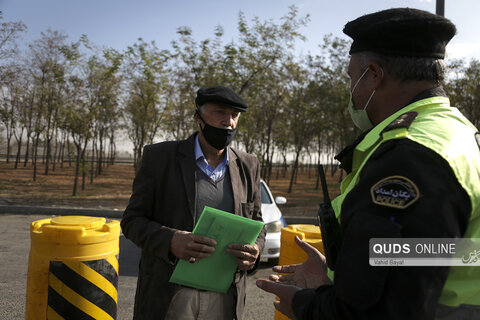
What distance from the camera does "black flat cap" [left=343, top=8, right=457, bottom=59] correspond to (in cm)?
130

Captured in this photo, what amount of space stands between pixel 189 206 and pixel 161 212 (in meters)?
0.21

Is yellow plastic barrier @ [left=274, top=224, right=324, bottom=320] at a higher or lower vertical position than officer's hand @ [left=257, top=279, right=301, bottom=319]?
lower

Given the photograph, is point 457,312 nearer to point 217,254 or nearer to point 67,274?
point 217,254

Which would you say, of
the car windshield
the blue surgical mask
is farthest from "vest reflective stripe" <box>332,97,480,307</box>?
the car windshield

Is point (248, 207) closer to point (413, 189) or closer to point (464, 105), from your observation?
point (413, 189)

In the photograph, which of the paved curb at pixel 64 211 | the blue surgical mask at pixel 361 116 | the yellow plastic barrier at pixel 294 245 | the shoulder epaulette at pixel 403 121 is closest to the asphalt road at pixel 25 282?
the yellow plastic barrier at pixel 294 245

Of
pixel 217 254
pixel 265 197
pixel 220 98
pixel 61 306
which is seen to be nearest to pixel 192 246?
pixel 217 254

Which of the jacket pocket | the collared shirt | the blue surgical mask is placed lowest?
the jacket pocket

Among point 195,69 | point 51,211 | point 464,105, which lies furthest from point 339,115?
point 51,211

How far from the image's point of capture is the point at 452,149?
107cm

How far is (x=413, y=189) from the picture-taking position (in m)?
1.00

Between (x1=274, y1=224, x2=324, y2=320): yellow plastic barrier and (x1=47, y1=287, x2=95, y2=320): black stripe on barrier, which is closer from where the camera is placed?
(x1=47, y1=287, x2=95, y2=320): black stripe on barrier

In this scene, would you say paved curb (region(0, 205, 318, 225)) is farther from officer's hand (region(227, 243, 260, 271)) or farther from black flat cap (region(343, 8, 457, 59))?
black flat cap (region(343, 8, 457, 59))

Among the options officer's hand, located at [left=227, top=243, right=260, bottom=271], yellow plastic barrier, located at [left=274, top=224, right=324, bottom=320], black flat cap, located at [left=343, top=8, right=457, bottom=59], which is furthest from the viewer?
yellow plastic barrier, located at [left=274, top=224, right=324, bottom=320]
